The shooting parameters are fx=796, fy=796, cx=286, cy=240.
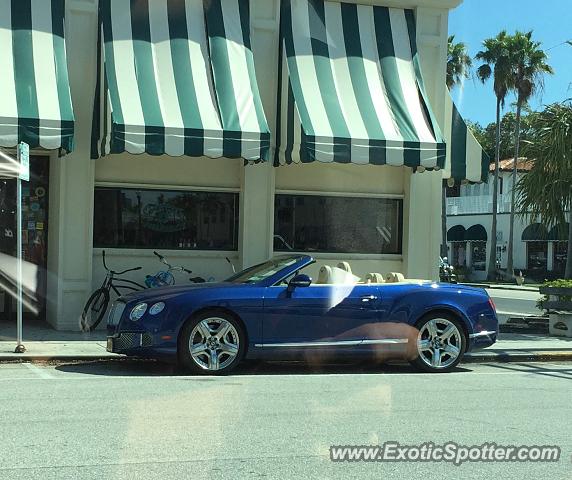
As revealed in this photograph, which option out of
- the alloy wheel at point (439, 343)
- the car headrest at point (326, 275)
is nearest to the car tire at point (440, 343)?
the alloy wheel at point (439, 343)

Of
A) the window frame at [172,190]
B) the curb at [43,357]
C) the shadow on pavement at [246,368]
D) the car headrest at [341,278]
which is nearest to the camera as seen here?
the shadow on pavement at [246,368]

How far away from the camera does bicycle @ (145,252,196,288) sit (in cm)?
1291

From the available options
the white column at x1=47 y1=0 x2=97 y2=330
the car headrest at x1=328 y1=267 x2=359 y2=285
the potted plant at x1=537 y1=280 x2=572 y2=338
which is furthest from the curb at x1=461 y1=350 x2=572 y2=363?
the white column at x1=47 y1=0 x2=97 y2=330

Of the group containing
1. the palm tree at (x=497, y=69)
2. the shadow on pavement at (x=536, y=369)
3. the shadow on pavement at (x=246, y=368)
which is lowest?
the shadow on pavement at (x=536, y=369)

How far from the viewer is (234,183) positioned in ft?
45.6

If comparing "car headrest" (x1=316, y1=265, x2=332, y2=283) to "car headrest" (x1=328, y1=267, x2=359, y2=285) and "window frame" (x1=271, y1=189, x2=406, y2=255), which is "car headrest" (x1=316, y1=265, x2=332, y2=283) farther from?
"window frame" (x1=271, y1=189, x2=406, y2=255)

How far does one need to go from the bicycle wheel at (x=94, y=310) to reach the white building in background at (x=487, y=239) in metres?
37.2

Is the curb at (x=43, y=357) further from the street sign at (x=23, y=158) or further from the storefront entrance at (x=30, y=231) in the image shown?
the storefront entrance at (x=30, y=231)

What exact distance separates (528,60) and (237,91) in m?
37.1

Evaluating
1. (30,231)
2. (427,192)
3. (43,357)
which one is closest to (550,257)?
(427,192)

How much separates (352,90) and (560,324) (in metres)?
5.58

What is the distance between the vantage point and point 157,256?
13.4m

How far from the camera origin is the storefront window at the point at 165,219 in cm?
1334

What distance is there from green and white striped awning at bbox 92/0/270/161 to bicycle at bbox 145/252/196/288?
2182 millimetres
